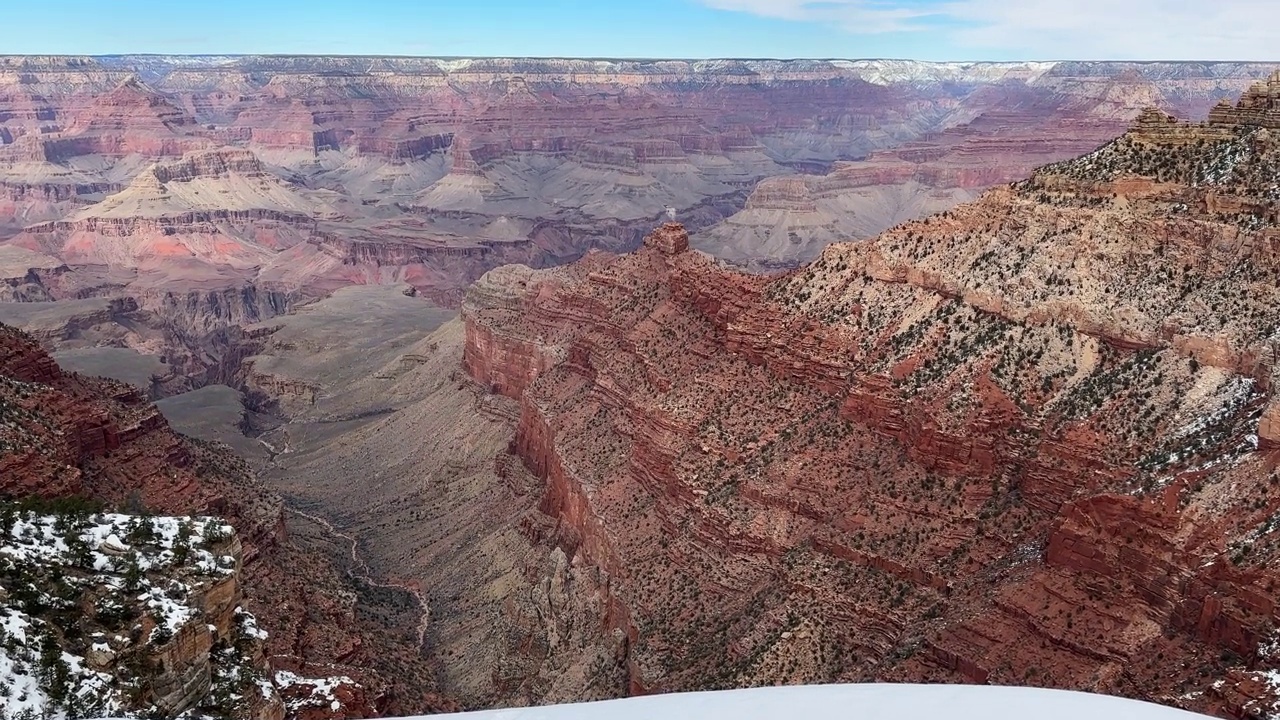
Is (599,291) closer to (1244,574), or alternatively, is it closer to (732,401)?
(732,401)

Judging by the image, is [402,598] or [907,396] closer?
[907,396]

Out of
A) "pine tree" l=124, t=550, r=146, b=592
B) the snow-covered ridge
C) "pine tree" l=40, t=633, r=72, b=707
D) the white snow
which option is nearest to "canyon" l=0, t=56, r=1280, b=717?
the white snow

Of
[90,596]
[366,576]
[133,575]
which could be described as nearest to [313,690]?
[133,575]

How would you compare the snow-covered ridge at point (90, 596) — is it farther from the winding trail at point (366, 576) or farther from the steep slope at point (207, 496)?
the winding trail at point (366, 576)

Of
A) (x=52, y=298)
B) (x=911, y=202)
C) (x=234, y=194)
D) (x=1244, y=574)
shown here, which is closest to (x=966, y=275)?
(x=1244, y=574)

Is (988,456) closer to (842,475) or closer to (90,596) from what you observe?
(842,475)

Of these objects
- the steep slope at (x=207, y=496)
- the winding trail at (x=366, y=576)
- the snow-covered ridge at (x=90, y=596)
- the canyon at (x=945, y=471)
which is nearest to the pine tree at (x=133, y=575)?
the snow-covered ridge at (x=90, y=596)

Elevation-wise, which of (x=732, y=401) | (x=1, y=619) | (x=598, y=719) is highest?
(x=598, y=719)
